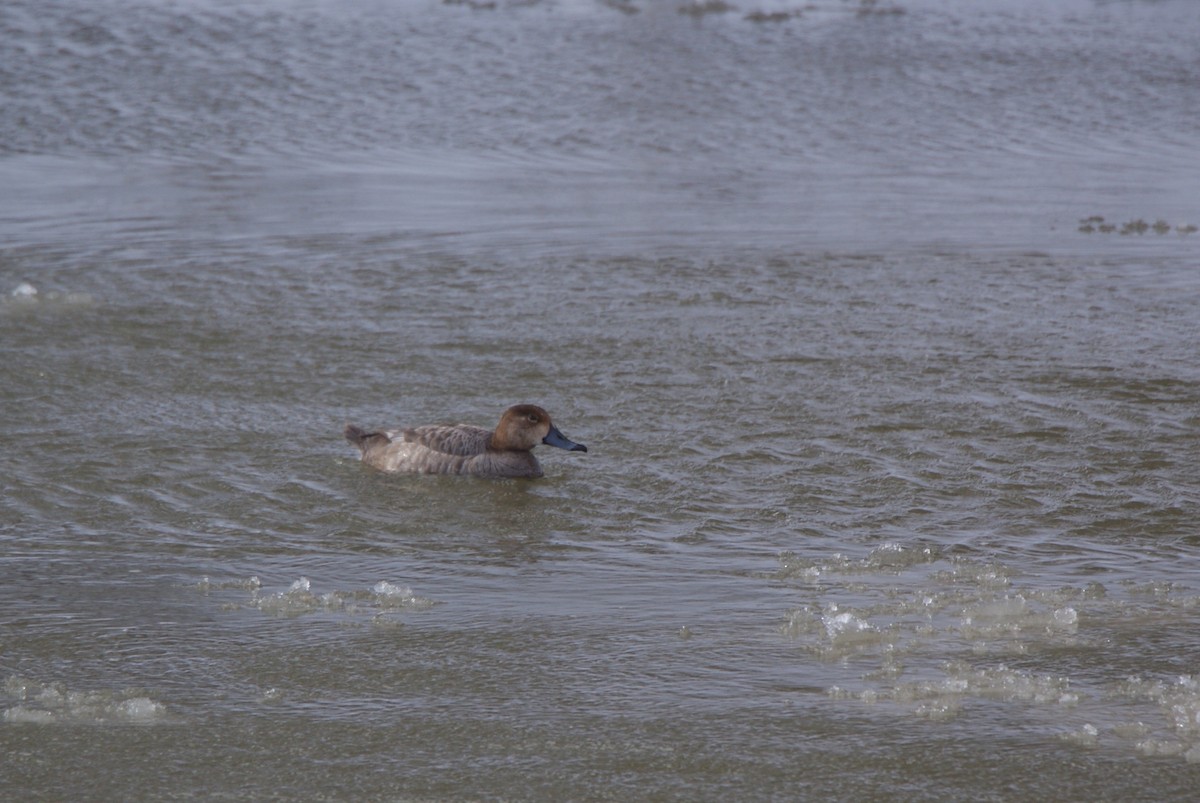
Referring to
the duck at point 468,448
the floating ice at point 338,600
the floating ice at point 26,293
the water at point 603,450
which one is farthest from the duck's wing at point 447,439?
the floating ice at point 26,293

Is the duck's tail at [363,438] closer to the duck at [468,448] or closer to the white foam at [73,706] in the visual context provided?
the duck at [468,448]

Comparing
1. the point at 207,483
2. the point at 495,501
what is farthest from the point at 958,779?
the point at 207,483

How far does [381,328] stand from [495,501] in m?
3.03

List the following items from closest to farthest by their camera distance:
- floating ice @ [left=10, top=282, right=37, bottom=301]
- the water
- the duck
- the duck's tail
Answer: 1. the water
2. the duck
3. the duck's tail
4. floating ice @ [left=10, top=282, right=37, bottom=301]

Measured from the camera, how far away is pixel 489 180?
15492 mm

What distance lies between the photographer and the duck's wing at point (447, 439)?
793 centimetres

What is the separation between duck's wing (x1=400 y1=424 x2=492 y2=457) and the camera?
26.0ft

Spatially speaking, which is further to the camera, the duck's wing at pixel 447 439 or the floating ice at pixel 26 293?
the floating ice at pixel 26 293

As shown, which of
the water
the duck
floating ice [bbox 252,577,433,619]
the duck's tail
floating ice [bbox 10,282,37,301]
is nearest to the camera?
the water

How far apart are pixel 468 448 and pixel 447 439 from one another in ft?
0.38

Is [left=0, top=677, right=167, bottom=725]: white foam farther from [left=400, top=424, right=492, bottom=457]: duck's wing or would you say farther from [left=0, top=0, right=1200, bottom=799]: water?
[left=400, top=424, right=492, bottom=457]: duck's wing

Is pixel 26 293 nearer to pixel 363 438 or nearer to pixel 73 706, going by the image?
pixel 363 438

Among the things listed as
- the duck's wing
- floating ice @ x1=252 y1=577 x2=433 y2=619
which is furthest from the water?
the duck's wing

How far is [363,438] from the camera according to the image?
8.06 metres
